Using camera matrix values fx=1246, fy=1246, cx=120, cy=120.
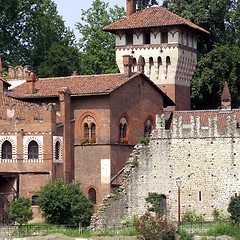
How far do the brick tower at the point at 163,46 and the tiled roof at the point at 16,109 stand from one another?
1430 cm

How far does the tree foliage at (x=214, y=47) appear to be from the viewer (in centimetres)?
8931

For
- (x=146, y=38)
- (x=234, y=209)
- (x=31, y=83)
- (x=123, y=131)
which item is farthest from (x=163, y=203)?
(x=146, y=38)

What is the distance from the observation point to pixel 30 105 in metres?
74.0

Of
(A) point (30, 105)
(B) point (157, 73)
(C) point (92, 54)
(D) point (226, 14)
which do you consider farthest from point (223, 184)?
(C) point (92, 54)

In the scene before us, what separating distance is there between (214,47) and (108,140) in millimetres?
19478

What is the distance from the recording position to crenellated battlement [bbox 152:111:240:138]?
70.8m

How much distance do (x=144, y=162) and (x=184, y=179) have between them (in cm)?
261

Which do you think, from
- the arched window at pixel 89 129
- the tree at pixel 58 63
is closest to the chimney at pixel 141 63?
the arched window at pixel 89 129

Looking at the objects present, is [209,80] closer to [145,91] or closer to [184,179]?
[145,91]

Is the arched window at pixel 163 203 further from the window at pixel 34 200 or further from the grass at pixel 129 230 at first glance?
the window at pixel 34 200

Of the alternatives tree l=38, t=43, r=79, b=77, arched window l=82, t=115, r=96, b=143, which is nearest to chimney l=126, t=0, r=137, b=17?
tree l=38, t=43, r=79, b=77

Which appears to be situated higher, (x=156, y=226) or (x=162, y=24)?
(x=162, y=24)

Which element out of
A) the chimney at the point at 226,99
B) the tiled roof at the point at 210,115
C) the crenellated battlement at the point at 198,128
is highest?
the chimney at the point at 226,99

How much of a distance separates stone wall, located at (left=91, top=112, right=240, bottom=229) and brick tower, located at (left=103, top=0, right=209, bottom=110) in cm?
1352
